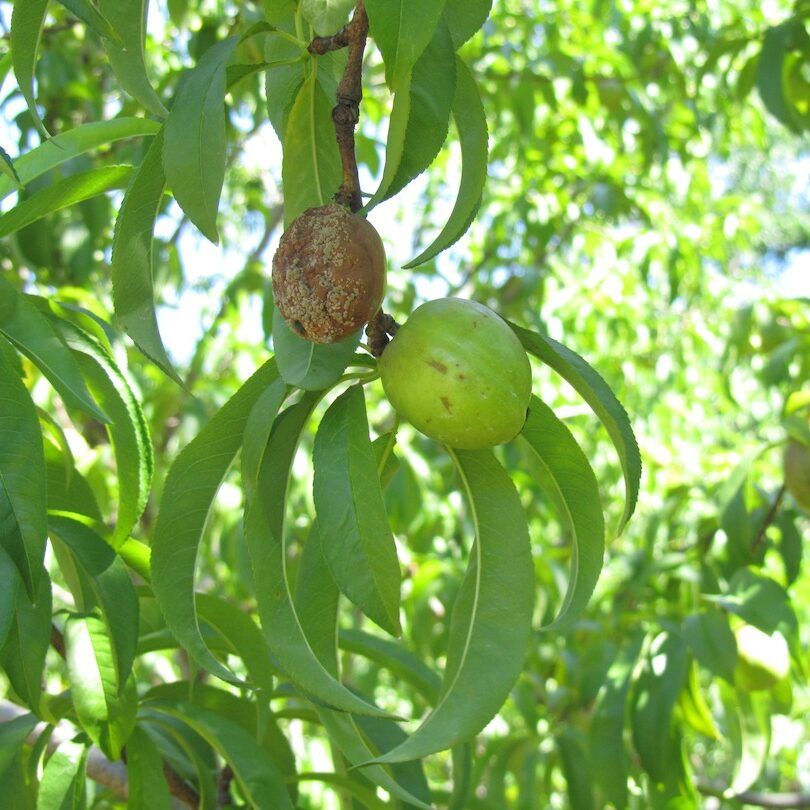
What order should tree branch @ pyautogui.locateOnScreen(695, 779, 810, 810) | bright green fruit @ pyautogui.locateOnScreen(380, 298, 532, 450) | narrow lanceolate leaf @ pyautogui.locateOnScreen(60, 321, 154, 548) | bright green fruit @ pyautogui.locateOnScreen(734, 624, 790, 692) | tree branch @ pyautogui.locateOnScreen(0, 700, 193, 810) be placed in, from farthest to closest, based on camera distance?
tree branch @ pyautogui.locateOnScreen(695, 779, 810, 810) → bright green fruit @ pyautogui.locateOnScreen(734, 624, 790, 692) → tree branch @ pyautogui.locateOnScreen(0, 700, 193, 810) → narrow lanceolate leaf @ pyautogui.locateOnScreen(60, 321, 154, 548) → bright green fruit @ pyautogui.locateOnScreen(380, 298, 532, 450)

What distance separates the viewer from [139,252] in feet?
2.48

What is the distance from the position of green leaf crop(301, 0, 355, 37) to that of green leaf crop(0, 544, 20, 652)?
434mm

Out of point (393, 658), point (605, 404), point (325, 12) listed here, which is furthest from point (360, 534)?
point (393, 658)

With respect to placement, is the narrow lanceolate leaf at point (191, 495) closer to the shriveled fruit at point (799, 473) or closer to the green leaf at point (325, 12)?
the green leaf at point (325, 12)

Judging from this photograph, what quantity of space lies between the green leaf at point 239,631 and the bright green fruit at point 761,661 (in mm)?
1051

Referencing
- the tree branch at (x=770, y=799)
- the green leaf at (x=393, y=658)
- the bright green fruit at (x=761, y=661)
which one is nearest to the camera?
the green leaf at (x=393, y=658)

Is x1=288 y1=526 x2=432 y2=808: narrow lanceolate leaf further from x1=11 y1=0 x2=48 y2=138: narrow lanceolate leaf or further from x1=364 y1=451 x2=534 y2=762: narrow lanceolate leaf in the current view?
x1=11 y1=0 x2=48 y2=138: narrow lanceolate leaf

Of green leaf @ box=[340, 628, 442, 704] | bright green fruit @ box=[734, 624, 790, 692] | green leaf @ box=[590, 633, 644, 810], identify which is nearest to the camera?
green leaf @ box=[340, 628, 442, 704]

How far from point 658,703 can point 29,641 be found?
102 cm

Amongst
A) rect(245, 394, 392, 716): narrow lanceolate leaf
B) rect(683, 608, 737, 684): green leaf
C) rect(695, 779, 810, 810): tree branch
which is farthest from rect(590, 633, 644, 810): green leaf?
rect(245, 394, 392, 716): narrow lanceolate leaf

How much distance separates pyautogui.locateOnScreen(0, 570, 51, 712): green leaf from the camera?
82 centimetres

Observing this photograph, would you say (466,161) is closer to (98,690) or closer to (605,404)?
(605,404)

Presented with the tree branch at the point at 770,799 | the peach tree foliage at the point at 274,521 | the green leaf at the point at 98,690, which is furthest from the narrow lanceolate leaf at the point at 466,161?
the tree branch at the point at 770,799

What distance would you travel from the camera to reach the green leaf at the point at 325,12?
0.79m
